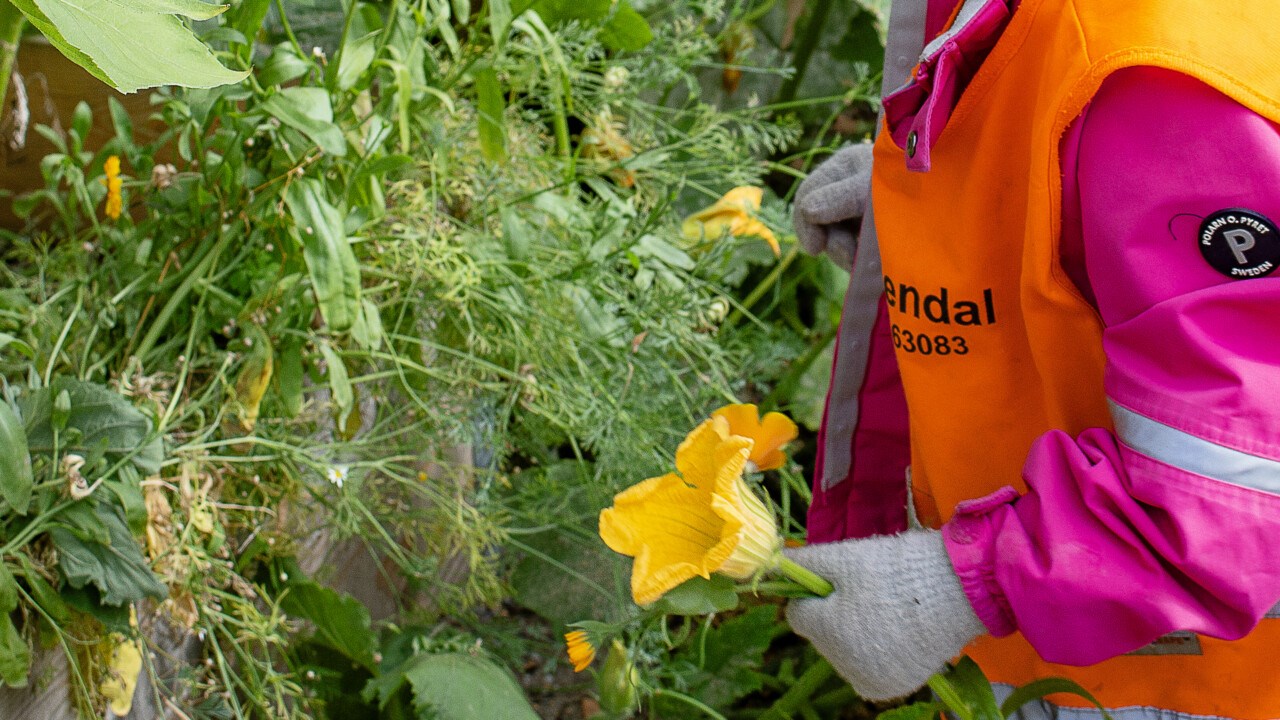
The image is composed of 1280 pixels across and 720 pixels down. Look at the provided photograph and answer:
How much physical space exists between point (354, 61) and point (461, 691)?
0.56 meters

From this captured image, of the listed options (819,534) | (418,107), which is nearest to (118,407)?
(418,107)

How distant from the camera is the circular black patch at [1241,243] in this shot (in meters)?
0.51

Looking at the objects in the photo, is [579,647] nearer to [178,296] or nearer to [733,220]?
[178,296]

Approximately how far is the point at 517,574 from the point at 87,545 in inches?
25.6

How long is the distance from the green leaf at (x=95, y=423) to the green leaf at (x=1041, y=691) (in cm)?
61

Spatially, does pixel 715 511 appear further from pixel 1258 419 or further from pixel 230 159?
pixel 230 159

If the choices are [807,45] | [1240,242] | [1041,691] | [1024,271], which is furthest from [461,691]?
[807,45]

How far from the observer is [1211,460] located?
0.52 meters

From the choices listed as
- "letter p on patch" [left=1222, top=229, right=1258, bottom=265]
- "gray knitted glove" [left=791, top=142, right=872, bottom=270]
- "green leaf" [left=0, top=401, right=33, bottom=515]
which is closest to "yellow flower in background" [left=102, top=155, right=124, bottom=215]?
"green leaf" [left=0, top=401, right=33, bottom=515]

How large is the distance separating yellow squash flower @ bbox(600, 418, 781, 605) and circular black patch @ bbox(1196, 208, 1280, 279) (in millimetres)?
258

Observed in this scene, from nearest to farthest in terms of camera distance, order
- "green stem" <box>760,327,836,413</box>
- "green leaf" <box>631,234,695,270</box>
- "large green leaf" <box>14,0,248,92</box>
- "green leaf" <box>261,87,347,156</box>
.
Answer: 1. "large green leaf" <box>14,0,248,92</box>
2. "green leaf" <box>261,87,347,156</box>
3. "green leaf" <box>631,234,695,270</box>
4. "green stem" <box>760,327,836,413</box>

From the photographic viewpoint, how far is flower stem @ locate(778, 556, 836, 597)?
63cm

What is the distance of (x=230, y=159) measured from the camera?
818mm

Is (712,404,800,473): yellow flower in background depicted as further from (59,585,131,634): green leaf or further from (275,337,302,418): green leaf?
(59,585,131,634): green leaf
